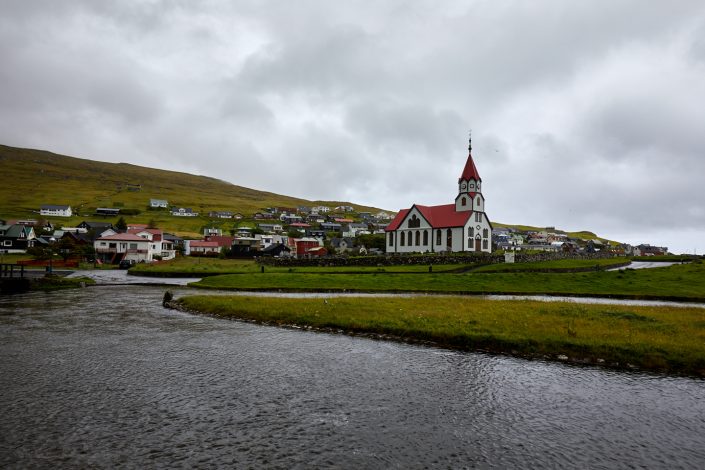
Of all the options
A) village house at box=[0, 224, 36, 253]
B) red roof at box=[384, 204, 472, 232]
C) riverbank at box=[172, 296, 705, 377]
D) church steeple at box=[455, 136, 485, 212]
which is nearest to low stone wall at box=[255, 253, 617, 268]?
red roof at box=[384, 204, 472, 232]

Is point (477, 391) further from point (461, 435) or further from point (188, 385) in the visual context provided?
point (188, 385)

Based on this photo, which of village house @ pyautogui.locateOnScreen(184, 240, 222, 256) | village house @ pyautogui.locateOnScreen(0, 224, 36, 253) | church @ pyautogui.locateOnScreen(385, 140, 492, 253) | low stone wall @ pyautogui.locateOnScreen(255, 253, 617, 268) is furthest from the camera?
village house @ pyautogui.locateOnScreen(184, 240, 222, 256)

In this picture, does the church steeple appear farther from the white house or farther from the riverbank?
the white house

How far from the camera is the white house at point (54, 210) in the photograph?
193m

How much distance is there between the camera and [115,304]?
39594mm

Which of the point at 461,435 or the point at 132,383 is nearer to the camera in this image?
the point at 461,435

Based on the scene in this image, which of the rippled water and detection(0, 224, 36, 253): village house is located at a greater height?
detection(0, 224, 36, 253): village house

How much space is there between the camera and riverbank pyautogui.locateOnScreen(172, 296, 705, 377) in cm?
2028

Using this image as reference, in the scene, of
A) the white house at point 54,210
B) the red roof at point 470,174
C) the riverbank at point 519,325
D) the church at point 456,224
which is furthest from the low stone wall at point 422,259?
the white house at point 54,210

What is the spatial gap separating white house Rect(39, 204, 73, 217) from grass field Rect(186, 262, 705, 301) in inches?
6924

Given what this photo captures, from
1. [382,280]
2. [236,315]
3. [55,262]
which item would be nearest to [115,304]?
A: [236,315]

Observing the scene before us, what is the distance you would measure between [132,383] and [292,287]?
36694 mm

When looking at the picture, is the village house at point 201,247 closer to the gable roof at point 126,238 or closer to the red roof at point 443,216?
the gable roof at point 126,238

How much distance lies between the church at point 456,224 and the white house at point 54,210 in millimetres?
174469
